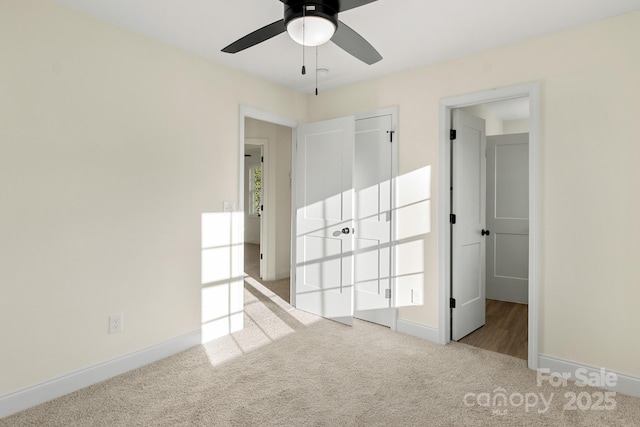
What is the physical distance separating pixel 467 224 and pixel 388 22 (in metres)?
1.96

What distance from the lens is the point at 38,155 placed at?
2189 millimetres

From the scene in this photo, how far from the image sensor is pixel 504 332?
3.46 m

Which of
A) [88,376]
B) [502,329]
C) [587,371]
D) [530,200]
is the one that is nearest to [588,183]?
[530,200]

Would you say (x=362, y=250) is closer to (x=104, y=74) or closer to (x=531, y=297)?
(x=531, y=297)

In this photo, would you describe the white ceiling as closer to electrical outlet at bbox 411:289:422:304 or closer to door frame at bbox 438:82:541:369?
door frame at bbox 438:82:541:369

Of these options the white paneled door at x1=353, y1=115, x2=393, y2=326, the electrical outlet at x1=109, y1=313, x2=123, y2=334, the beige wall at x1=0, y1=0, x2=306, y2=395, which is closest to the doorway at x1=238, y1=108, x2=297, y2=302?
the white paneled door at x1=353, y1=115, x2=393, y2=326

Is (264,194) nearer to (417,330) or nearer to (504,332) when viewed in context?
(417,330)

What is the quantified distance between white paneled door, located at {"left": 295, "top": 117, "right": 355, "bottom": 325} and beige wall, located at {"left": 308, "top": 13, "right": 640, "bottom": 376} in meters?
1.51

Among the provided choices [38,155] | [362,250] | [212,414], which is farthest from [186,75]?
[212,414]

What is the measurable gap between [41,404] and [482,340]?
3406mm

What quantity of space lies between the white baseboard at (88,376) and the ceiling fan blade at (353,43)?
2.58 metres

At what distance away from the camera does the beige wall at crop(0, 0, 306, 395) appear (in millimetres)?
2125

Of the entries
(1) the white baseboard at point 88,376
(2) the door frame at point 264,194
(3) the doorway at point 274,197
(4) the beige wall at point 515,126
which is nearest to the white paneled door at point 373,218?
(1) the white baseboard at point 88,376

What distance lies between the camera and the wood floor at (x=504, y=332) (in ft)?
10.1
